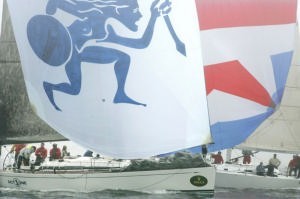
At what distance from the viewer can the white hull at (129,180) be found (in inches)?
839

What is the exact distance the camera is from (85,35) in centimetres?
2130

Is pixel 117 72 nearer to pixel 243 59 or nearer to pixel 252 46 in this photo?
pixel 243 59

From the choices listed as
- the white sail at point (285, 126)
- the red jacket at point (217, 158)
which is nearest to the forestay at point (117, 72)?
the red jacket at point (217, 158)

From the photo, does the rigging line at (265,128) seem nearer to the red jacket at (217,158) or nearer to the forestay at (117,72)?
the red jacket at (217,158)

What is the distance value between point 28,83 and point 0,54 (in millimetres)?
1266

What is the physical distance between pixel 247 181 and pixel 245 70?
3.68 metres

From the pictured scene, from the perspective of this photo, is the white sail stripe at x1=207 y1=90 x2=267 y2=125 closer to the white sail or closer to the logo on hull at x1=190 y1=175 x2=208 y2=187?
the white sail

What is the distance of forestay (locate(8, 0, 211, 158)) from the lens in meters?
20.6

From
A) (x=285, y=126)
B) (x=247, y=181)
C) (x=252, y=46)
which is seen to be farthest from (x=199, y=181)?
(x=285, y=126)

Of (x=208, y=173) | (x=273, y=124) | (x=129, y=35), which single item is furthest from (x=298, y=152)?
(x=129, y=35)

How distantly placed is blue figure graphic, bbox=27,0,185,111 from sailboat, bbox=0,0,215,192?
25 mm

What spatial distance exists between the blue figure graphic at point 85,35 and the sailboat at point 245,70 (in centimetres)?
659

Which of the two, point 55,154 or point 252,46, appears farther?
point 252,46

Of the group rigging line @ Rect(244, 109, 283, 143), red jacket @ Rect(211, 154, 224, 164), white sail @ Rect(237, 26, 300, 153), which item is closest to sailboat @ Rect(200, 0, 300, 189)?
rigging line @ Rect(244, 109, 283, 143)
